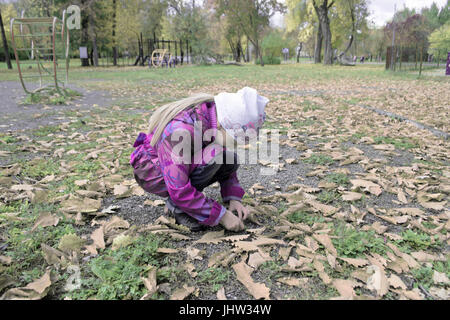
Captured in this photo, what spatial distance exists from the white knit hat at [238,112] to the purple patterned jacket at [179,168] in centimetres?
12

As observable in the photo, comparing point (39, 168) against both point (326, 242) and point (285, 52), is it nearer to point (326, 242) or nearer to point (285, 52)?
point (326, 242)

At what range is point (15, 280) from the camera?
1505 mm

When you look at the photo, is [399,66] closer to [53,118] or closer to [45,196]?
[53,118]

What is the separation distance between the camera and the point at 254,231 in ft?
6.49

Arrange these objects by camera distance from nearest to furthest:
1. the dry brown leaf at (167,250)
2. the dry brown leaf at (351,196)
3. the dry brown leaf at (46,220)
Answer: the dry brown leaf at (167,250), the dry brown leaf at (46,220), the dry brown leaf at (351,196)

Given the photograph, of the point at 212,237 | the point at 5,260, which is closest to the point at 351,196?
the point at 212,237

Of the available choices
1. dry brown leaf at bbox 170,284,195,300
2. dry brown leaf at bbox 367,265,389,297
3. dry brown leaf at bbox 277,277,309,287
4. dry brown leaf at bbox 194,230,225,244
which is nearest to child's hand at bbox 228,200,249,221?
dry brown leaf at bbox 194,230,225,244

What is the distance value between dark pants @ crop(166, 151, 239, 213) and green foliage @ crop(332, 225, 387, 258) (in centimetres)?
75

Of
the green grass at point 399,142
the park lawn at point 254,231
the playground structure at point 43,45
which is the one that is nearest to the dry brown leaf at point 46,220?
the park lawn at point 254,231

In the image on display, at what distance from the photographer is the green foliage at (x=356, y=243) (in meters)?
1.76

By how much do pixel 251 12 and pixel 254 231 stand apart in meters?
29.4

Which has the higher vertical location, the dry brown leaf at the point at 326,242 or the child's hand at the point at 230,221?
the child's hand at the point at 230,221

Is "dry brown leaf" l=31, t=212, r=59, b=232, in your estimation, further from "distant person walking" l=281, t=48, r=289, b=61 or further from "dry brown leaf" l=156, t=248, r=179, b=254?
"distant person walking" l=281, t=48, r=289, b=61

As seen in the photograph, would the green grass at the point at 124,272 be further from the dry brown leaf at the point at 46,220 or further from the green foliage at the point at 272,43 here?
the green foliage at the point at 272,43
